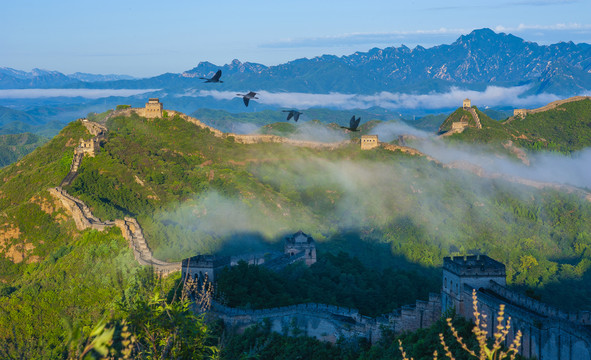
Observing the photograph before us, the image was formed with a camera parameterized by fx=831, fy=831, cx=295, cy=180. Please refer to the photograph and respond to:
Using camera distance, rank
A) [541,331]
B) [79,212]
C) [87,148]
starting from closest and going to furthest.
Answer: [541,331]
[79,212]
[87,148]

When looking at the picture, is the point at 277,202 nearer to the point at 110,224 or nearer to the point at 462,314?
the point at 110,224

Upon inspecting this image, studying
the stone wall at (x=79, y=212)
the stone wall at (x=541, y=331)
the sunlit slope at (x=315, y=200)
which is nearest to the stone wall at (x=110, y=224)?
the stone wall at (x=79, y=212)

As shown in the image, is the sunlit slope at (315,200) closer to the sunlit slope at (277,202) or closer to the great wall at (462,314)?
the sunlit slope at (277,202)

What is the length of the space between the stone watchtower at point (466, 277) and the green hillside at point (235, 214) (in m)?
23.0

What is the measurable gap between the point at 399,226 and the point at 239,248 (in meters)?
43.3

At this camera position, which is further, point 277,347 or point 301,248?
point 301,248

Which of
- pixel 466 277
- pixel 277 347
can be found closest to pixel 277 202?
pixel 277 347

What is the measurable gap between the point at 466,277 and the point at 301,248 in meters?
34.7

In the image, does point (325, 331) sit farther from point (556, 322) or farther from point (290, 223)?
point (290, 223)

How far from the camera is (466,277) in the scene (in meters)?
48.5

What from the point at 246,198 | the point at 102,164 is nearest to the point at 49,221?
the point at 102,164

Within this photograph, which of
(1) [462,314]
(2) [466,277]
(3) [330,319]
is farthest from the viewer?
(3) [330,319]

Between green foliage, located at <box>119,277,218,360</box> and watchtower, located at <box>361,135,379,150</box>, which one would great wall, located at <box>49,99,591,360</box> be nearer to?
green foliage, located at <box>119,277,218,360</box>

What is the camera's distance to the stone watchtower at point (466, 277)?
48.4 meters
